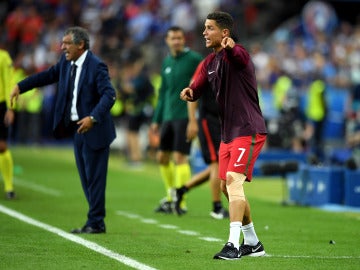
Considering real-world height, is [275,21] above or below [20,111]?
above

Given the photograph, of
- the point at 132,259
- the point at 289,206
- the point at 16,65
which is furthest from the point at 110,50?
the point at 132,259

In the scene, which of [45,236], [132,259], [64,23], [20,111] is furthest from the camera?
[64,23]

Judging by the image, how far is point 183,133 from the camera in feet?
49.2

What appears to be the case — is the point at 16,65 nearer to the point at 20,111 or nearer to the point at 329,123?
the point at 20,111

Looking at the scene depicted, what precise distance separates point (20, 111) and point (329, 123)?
35.2ft

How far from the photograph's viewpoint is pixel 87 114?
12039mm

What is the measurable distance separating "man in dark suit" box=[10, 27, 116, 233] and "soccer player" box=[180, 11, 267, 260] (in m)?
2.07

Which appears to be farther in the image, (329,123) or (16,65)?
(16,65)

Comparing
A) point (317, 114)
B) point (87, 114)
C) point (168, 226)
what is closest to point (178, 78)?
point (168, 226)

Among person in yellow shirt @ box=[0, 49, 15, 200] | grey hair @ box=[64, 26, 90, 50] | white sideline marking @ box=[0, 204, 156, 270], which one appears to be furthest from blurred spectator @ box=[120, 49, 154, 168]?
grey hair @ box=[64, 26, 90, 50]

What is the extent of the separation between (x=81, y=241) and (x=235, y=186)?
2071 millimetres

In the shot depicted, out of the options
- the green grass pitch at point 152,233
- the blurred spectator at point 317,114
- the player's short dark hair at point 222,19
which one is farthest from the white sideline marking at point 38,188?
the blurred spectator at point 317,114

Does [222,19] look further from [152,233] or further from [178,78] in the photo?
[178,78]

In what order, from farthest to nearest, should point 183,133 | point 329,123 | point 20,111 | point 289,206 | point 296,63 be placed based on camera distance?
1. point 20,111
2. point 296,63
3. point 329,123
4. point 289,206
5. point 183,133
